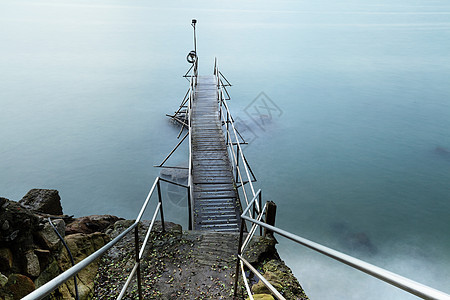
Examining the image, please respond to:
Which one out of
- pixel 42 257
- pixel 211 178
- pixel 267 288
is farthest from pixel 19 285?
pixel 211 178

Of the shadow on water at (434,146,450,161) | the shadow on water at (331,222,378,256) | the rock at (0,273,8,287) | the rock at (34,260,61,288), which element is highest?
the rock at (0,273,8,287)

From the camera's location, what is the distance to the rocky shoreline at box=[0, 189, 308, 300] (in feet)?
10.2

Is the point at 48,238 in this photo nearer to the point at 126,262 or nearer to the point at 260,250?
the point at 126,262

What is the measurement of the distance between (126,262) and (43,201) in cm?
242

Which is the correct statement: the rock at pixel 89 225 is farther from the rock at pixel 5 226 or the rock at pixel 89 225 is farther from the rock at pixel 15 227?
the rock at pixel 5 226

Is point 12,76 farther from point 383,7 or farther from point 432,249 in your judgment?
point 383,7

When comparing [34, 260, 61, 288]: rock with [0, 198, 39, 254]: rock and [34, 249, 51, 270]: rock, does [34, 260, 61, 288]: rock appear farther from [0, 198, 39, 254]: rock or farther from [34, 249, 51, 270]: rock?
[0, 198, 39, 254]: rock

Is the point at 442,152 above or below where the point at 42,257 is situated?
below

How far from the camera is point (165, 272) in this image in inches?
149

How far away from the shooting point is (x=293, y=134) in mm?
20828

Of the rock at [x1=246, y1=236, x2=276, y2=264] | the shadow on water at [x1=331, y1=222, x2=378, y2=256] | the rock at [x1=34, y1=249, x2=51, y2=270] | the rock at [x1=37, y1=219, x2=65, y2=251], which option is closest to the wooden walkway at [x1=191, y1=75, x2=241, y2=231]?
the rock at [x1=246, y1=236, x2=276, y2=264]

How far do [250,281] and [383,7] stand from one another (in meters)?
117

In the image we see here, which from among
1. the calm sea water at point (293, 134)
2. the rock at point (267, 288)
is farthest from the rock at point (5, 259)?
the calm sea water at point (293, 134)

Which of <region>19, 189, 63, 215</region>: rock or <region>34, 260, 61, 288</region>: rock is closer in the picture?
<region>34, 260, 61, 288</region>: rock
